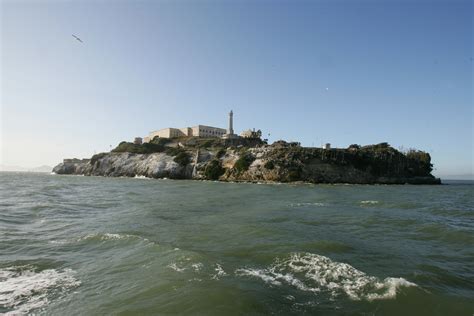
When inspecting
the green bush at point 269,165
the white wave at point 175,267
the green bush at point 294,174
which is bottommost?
the white wave at point 175,267

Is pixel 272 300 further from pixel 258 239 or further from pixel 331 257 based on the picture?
pixel 258 239

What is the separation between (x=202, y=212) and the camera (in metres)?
27.3

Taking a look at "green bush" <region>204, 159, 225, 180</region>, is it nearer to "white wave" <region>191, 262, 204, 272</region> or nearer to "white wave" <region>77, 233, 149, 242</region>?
"white wave" <region>77, 233, 149, 242</region>

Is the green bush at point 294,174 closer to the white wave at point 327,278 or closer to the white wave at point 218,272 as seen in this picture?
the white wave at point 327,278

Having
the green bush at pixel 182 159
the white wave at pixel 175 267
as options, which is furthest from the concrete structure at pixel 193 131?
the white wave at pixel 175 267

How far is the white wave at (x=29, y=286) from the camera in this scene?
9.48 meters

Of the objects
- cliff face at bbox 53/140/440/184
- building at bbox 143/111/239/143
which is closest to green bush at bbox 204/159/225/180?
cliff face at bbox 53/140/440/184

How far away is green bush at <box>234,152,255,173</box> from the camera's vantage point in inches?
4072

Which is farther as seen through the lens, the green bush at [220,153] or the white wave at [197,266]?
the green bush at [220,153]

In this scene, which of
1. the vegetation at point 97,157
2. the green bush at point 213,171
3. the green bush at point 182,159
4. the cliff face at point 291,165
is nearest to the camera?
the cliff face at point 291,165

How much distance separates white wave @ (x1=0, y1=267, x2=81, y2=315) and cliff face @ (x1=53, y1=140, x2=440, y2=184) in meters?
86.4

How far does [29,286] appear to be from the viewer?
428 inches

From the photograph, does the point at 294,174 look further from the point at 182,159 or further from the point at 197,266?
the point at 197,266

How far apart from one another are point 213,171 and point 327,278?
96.6 m
